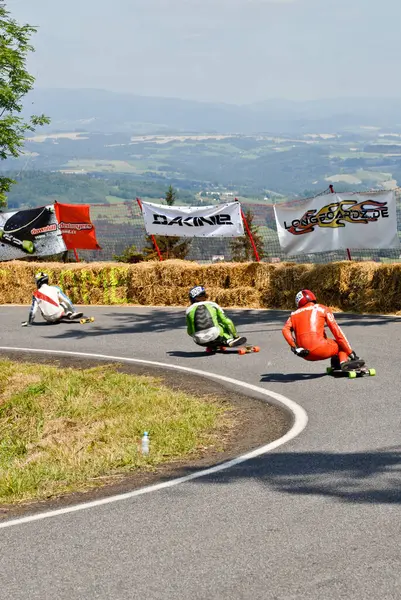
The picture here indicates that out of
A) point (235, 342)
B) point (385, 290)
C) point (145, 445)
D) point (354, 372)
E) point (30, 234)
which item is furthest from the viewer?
point (30, 234)

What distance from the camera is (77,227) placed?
81.8ft

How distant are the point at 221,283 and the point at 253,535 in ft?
49.4

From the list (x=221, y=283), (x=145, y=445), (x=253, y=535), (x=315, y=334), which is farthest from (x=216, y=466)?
(x=221, y=283)

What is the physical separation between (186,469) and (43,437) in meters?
3.70

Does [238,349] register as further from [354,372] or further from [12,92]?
[12,92]

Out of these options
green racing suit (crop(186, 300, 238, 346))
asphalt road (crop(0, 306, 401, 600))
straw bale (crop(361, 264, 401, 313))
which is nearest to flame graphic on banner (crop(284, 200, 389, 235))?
straw bale (crop(361, 264, 401, 313))

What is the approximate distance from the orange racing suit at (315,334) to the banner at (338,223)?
6768 mm

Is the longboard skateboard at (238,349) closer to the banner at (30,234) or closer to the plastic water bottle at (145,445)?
the plastic water bottle at (145,445)

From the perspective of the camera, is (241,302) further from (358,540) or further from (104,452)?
(358,540)

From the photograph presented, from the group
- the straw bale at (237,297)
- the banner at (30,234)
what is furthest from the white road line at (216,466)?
the banner at (30,234)

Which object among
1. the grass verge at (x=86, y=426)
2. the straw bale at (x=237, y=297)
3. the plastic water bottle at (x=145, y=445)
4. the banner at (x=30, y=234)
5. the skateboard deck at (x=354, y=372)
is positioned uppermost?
the banner at (x=30, y=234)

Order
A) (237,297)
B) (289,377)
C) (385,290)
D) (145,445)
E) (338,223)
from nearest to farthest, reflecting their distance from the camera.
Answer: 1. (145,445)
2. (289,377)
3. (385,290)
4. (338,223)
5. (237,297)

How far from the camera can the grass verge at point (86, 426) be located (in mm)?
8047

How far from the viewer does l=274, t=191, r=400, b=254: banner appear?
18766 mm
